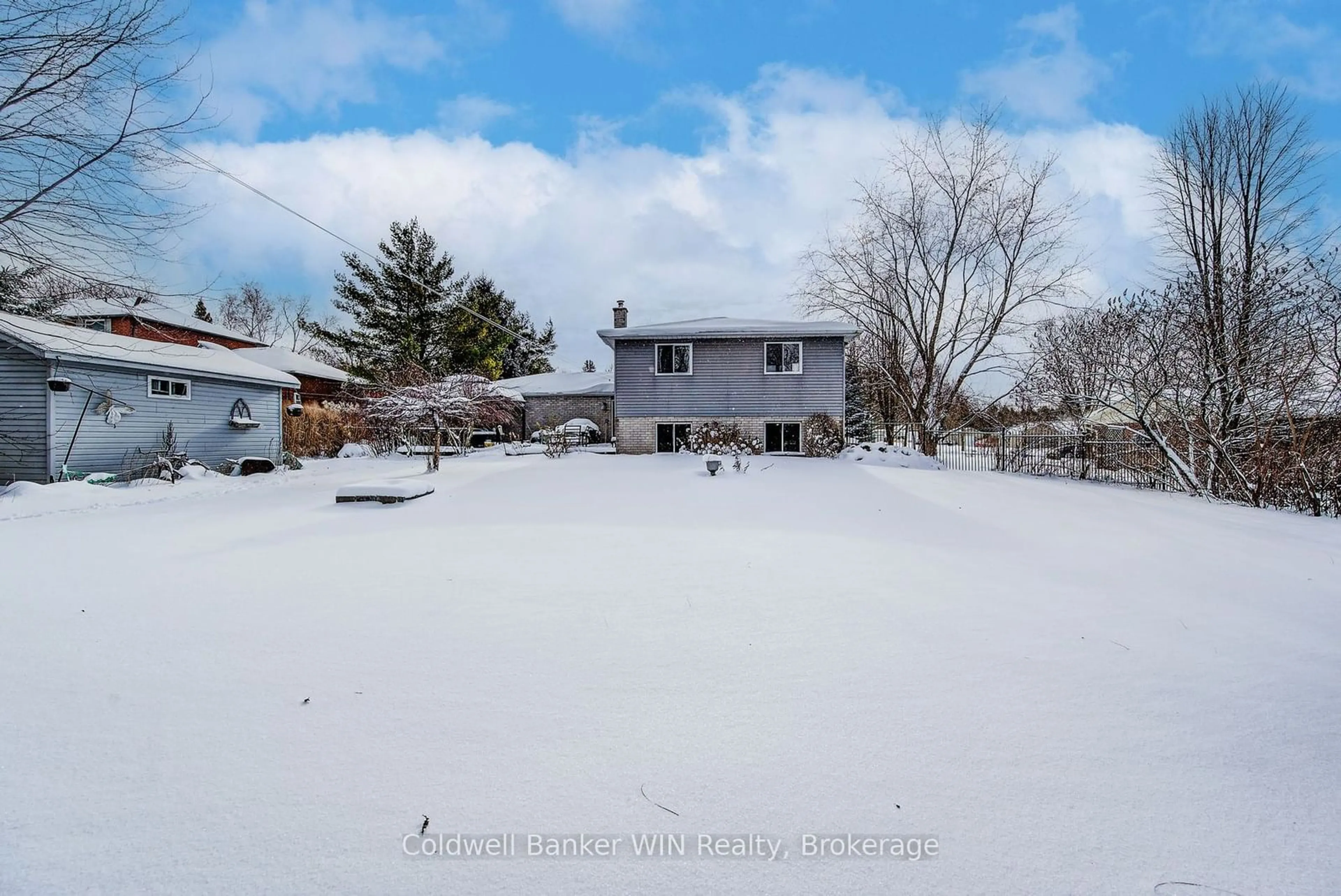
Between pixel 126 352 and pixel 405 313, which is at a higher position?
pixel 405 313

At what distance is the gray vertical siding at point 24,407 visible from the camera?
11.9m

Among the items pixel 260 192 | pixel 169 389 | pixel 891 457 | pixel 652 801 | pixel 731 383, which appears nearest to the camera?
pixel 652 801

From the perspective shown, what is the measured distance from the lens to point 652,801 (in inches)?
80.0

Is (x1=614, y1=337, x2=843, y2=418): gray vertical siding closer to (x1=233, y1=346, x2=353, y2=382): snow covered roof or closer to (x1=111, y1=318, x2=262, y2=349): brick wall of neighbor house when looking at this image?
(x1=111, y1=318, x2=262, y2=349): brick wall of neighbor house

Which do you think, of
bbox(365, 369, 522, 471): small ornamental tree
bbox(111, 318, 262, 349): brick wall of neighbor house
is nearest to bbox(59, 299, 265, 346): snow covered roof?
bbox(111, 318, 262, 349): brick wall of neighbor house

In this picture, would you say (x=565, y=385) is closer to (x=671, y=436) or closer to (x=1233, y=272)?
(x=671, y=436)

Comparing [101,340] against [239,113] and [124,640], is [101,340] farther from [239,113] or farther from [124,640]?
[124,640]

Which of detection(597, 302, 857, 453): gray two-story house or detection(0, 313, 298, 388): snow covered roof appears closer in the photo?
detection(0, 313, 298, 388): snow covered roof

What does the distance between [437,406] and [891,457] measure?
13684 millimetres

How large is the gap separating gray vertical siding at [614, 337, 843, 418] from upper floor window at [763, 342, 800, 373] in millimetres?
138

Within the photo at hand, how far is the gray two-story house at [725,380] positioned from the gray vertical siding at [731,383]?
25 millimetres

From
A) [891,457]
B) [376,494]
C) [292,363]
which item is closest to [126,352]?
[376,494]

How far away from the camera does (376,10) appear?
35.2 ft

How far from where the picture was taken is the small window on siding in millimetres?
13953
